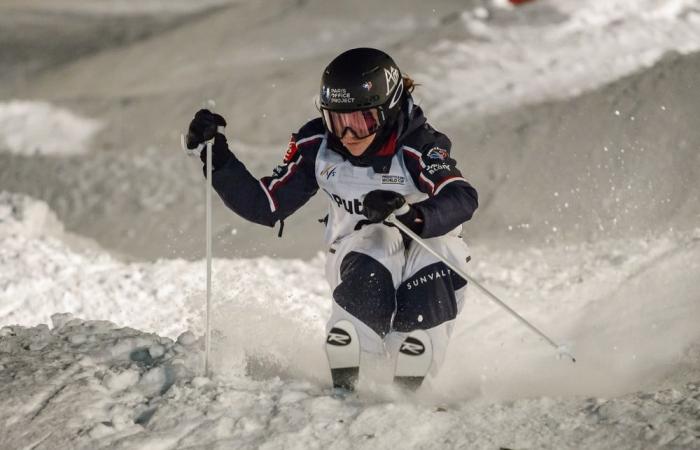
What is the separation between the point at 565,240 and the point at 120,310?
3090 millimetres

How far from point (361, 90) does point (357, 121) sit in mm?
129

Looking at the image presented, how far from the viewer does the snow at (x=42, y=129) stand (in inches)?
349

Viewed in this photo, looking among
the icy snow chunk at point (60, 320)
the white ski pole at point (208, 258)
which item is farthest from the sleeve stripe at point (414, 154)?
the icy snow chunk at point (60, 320)

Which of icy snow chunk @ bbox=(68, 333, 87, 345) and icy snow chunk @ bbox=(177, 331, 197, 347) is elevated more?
icy snow chunk @ bbox=(177, 331, 197, 347)

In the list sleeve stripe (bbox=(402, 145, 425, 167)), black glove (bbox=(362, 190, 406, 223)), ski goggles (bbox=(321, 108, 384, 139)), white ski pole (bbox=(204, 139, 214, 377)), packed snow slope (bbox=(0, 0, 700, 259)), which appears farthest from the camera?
packed snow slope (bbox=(0, 0, 700, 259))

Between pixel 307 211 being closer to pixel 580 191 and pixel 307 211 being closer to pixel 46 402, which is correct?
pixel 580 191

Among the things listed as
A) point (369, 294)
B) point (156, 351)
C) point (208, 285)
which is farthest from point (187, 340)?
point (369, 294)

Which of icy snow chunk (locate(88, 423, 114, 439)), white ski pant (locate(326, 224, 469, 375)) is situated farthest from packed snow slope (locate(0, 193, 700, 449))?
white ski pant (locate(326, 224, 469, 375))

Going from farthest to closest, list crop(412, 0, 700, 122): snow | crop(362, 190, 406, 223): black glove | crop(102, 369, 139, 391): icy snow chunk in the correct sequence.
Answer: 1. crop(412, 0, 700, 122): snow
2. crop(102, 369, 139, 391): icy snow chunk
3. crop(362, 190, 406, 223): black glove

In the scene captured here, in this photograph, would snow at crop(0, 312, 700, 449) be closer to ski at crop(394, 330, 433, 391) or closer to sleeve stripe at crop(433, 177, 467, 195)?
ski at crop(394, 330, 433, 391)

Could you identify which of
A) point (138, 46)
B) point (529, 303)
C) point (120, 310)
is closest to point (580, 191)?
point (529, 303)

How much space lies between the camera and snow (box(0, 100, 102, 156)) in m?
8.87

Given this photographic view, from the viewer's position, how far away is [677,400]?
12.2ft

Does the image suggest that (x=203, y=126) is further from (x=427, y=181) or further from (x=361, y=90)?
(x=427, y=181)
